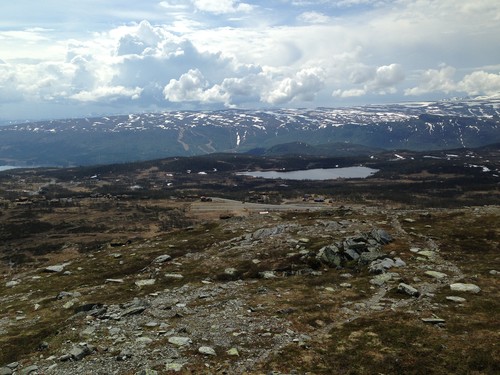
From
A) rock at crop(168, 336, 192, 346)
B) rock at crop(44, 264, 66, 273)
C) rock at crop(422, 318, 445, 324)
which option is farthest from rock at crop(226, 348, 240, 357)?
rock at crop(44, 264, 66, 273)

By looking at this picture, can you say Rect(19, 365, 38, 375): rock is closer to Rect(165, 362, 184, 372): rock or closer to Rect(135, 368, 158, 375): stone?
Rect(135, 368, 158, 375): stone

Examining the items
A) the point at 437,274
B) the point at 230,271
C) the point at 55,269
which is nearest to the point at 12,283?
the point at 55,269

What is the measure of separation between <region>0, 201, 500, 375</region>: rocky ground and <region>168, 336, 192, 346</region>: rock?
0.19m

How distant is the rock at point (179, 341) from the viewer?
83.6 ft

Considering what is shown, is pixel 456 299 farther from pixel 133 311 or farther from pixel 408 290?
pixel 133 311

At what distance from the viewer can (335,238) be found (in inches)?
2162

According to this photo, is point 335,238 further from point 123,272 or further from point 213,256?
point 123,272

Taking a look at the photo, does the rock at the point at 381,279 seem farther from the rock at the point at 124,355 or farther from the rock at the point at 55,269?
the rock at the point at 55,269

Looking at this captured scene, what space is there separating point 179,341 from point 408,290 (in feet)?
67.6

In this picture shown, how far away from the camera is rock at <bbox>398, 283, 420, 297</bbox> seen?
33406 mm

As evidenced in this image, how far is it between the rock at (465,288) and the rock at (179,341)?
951 inches

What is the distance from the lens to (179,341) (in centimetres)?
2572

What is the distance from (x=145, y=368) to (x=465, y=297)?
26.6 m

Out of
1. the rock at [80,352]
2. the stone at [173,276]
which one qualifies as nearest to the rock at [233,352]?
the rock at [80,352]
